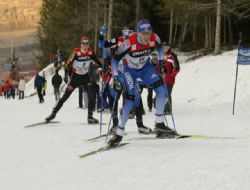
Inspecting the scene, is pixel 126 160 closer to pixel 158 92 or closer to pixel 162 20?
pixel 158 92

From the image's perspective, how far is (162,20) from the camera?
47344 millimetres

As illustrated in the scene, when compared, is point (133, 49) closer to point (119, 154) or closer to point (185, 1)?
point (119, 154)

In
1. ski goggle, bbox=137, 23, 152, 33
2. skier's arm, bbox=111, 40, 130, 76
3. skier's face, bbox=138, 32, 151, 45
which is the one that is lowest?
skier's arm, bbox=111, 40, 130, 76

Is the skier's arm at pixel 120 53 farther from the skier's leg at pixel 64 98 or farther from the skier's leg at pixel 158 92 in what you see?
the skier's leg at pixel 64 98

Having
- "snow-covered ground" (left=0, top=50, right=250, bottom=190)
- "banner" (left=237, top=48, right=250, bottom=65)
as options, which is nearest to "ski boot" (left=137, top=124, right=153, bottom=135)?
"snow-covered ground" (left=0, top=50, right=250, bottom=190)

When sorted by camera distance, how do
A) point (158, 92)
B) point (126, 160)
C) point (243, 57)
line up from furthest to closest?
point (243, 57), point (158, 92), point (126, 160)

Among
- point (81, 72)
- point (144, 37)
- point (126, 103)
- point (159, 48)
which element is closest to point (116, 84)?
point (126, 103)

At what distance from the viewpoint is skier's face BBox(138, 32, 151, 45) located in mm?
8109

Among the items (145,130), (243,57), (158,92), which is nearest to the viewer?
(158,92)

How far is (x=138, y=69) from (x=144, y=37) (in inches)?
23.9

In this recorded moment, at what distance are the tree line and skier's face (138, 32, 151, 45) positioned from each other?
20970 mm

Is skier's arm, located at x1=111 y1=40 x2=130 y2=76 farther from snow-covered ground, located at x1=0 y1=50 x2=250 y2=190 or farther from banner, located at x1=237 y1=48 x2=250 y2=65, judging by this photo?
banner, located at x1=237 y1=48 x2=250 y2=65

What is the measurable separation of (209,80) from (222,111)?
702 centimetres

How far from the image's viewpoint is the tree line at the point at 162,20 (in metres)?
33.6
